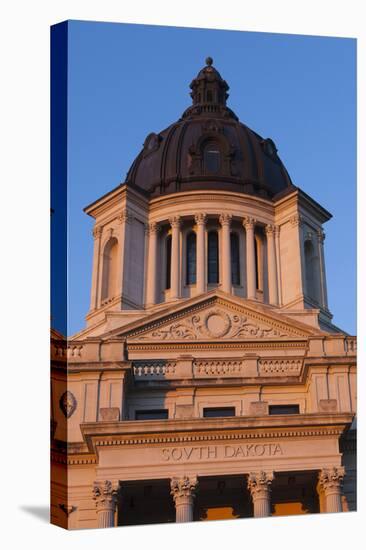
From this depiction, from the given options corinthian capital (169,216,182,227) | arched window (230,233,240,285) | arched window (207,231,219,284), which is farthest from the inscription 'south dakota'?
corinthian capital (169,216,182,227)

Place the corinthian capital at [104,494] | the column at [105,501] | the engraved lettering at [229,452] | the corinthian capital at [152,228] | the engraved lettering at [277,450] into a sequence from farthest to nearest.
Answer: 1. the corinthian capital at [152,228]
2. the engraved lettering at [277,450]
3. the engraved lettering at [229,452]
4. the corinthian capital at [104,494]
5. the column at [105,501]

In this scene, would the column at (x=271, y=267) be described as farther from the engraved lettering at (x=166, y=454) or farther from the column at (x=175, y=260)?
the engraved lettering at (x=166, y=454)

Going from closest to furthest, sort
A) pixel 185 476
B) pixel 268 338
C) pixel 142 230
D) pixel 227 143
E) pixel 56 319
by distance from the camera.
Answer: pixel 56 319
pixel 185 476
pixel 268 338
pixel 142 230
pixel 227 143

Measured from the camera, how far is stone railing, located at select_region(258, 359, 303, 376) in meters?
26.4

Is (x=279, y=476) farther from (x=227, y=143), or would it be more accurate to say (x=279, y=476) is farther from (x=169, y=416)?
(x=227, y=143)

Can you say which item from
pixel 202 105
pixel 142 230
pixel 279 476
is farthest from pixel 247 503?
pixel 202 105

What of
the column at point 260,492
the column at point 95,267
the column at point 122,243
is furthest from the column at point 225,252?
the column at point 260,492

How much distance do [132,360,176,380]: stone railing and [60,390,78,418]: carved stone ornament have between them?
242 cm

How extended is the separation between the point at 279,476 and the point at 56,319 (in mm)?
6794

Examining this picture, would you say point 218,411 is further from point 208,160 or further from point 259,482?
point 208,160

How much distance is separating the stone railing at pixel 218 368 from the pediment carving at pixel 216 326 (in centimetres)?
290

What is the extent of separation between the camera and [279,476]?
23.2m

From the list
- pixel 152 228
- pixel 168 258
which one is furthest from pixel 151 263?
pixel 152 228

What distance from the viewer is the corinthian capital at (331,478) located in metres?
22.8
